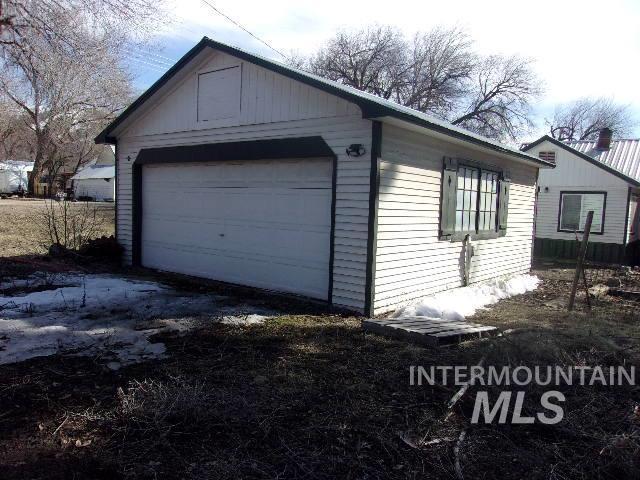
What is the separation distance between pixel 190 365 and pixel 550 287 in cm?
890

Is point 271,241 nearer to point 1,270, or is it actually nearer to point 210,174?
point 210,174

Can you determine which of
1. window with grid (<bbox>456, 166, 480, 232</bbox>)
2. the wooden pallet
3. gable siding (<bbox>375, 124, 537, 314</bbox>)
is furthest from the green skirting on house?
the wooden pallet

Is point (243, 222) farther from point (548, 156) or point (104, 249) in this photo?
→ point (548, 156)

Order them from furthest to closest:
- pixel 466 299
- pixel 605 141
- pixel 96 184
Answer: pixel 96 184 < pixel 605 141 < pixel 466 299

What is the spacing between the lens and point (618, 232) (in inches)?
655

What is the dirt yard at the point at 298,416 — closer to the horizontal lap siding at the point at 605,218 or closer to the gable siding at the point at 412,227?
the gable siding at the point at 412,227

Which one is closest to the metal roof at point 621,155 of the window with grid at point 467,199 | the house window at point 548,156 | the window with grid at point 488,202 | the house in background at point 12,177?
the house window at point 548,156

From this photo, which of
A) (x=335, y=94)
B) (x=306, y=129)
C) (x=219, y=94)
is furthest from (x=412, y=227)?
(x=219, y=94)

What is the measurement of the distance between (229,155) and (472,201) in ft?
14.9

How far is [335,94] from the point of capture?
6809mm

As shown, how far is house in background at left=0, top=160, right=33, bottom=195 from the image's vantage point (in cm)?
4769

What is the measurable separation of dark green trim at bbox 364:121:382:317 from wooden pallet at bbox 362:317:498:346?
1.98 feet

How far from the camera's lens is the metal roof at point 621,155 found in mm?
17922

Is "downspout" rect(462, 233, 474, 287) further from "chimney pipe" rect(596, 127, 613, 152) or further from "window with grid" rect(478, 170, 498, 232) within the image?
"chimney pipe" rect(596, 127, 613, 152)
